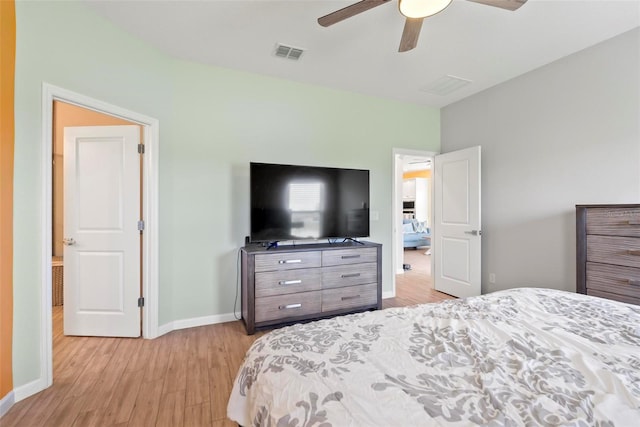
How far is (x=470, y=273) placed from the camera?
143 inches

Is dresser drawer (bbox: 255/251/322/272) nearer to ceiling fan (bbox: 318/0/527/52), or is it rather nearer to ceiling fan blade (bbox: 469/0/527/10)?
ceiling fan (bbox: 318/0/527/52)

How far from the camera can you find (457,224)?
12.5 ft

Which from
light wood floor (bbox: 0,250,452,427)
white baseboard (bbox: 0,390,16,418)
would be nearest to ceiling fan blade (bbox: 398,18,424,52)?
light wood floor (bbox: 0,250,452,427)

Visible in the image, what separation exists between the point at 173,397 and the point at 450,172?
3856mm

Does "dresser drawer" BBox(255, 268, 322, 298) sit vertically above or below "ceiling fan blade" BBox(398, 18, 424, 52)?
below

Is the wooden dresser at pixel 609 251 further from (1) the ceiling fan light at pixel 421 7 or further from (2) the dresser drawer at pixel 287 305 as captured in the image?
(2) the dresser drawer at pixel 287 305

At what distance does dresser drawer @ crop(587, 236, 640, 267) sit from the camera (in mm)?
2068

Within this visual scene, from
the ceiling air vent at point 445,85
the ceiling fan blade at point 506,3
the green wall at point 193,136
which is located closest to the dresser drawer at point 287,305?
the green wall at point 193,136

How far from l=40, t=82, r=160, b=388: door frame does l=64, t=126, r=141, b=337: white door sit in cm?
11

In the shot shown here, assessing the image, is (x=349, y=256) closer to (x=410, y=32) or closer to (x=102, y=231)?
(x=410, y=32)

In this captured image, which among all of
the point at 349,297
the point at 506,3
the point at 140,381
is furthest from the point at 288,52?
the point at 140,381

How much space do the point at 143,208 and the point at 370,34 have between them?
8.38 feet

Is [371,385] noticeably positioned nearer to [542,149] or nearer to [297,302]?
[297,302]

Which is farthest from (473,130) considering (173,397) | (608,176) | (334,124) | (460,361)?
(173,397)
